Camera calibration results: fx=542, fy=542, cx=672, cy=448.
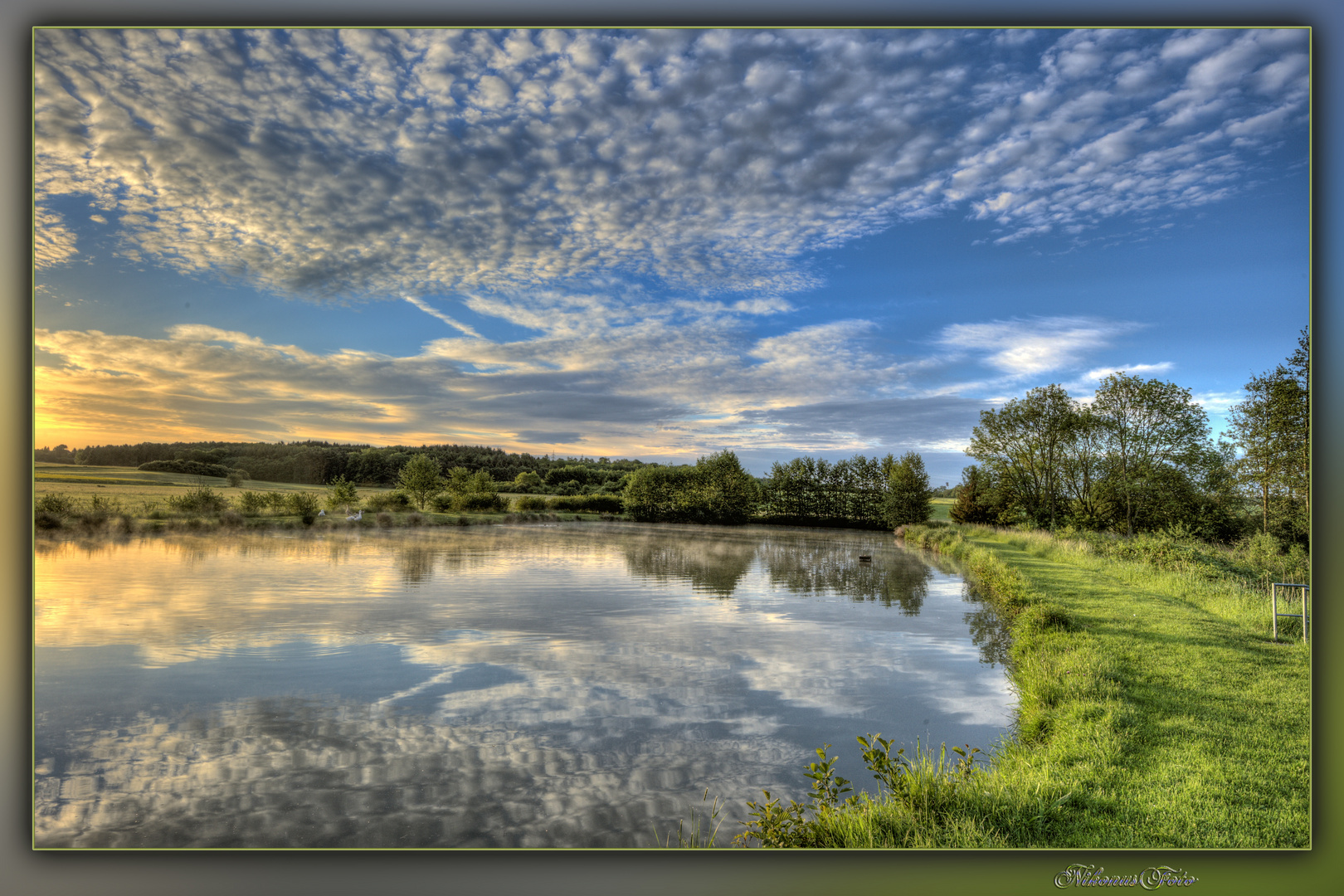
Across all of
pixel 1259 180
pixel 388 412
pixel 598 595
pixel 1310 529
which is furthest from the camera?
pixel 598 595

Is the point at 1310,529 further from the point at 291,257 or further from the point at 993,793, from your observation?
the point at 291,257

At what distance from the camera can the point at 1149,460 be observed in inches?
270

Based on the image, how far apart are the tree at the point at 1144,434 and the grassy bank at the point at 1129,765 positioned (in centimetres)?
139

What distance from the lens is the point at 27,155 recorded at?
4.12 m

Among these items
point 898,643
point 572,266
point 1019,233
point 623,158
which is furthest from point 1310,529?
point 572,266

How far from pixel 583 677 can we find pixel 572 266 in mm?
4915

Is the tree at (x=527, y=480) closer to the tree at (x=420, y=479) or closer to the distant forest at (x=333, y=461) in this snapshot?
the distant forest at (x=333, y=461)

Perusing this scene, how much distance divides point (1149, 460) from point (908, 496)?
9.81m

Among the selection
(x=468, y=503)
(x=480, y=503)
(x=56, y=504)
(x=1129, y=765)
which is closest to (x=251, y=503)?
(x=56, y=504)

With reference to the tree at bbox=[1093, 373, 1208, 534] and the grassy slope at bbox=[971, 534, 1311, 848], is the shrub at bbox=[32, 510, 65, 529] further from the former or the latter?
the tree at bbox=[1093, 373, 1208, 534]

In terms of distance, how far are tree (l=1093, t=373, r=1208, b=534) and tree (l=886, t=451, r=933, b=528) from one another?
6634 millimetres

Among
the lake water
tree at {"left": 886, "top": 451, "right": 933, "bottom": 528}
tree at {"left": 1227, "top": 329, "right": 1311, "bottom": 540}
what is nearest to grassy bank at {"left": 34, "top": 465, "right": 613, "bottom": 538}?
the lake water

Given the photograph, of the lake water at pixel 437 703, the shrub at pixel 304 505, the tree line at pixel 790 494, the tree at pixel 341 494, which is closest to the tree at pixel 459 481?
the tree at pixel 341 494

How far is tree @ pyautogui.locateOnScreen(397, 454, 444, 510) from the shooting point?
33.7 ft
